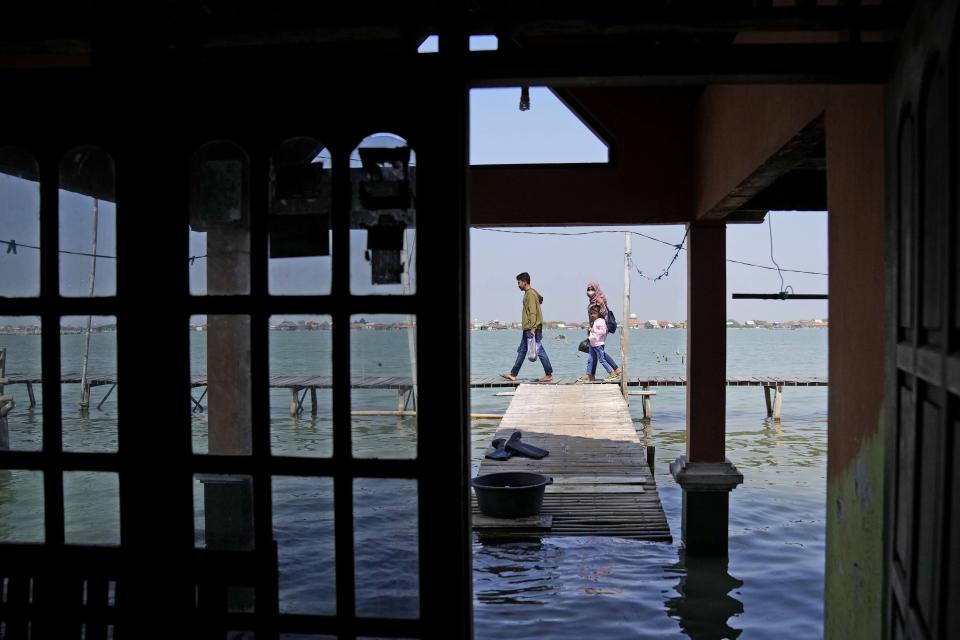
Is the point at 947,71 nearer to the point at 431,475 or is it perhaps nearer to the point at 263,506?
the point at 431,475

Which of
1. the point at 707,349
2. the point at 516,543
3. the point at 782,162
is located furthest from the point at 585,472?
the point at 782,162

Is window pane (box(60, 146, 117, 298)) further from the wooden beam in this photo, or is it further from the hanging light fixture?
the hanging light fixture

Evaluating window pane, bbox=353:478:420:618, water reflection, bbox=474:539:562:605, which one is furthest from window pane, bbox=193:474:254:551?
water reflection, bbox=474:539:562:605

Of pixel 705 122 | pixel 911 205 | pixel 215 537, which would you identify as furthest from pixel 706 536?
pixel 911 205

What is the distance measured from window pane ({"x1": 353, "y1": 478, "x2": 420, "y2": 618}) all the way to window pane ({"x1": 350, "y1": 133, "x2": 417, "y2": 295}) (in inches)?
26.2

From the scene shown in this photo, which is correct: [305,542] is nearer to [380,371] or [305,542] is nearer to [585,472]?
[380,371]

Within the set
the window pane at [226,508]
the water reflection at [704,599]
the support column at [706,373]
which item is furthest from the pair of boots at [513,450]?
the window pane at [226,508]

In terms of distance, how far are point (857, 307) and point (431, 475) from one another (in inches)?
68.2

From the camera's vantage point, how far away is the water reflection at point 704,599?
711 centimetres

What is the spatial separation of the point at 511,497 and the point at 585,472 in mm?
1908

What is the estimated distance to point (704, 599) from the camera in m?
7.71

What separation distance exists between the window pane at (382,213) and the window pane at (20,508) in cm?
877

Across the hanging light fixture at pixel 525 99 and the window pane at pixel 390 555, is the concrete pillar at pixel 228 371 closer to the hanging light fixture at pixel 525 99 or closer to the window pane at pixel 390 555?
the window pane at pixel 390 555

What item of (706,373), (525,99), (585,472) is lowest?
(585,472)
